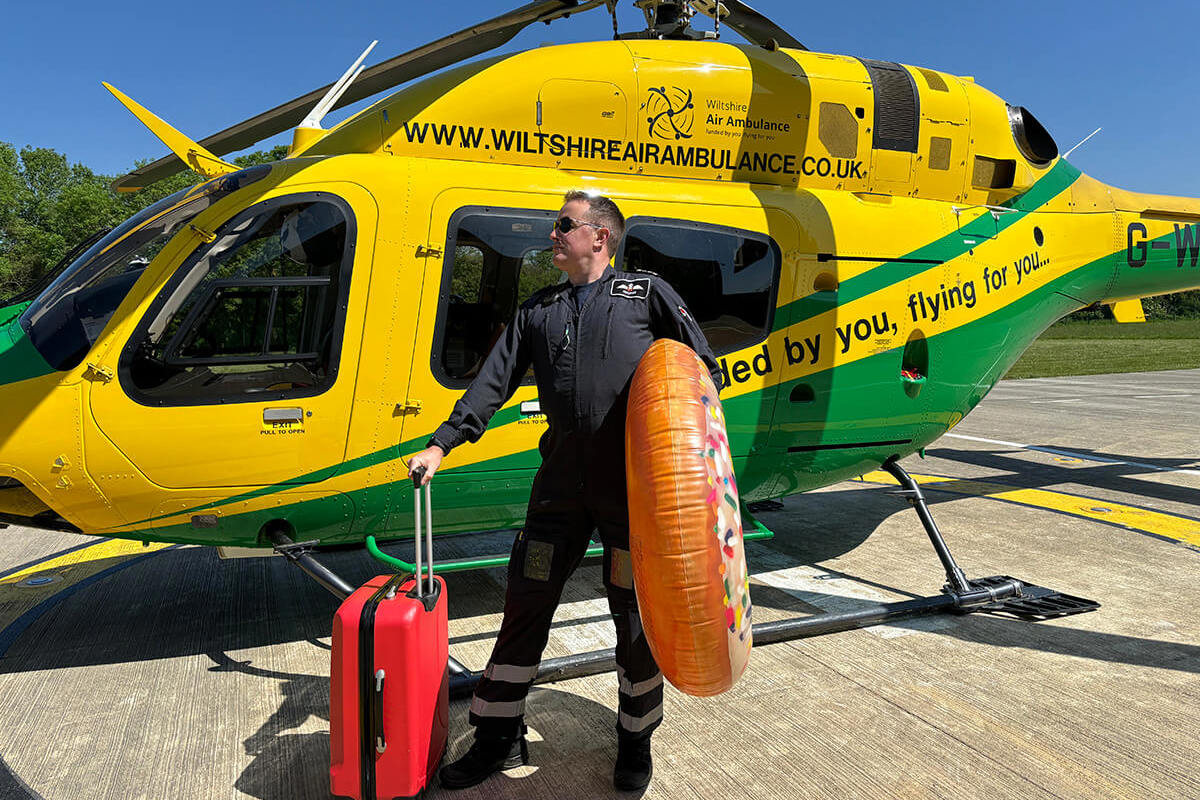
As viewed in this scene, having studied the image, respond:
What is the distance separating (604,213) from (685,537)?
1.11 metres

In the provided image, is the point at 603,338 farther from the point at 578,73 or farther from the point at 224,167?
the point at 224,167

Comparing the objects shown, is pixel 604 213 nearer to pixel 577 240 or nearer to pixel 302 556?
pixel 577 240

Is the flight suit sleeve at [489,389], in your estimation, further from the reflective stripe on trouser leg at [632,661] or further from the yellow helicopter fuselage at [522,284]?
the yellow helicopter fuselage at [522,284]

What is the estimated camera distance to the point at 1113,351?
3028 cm

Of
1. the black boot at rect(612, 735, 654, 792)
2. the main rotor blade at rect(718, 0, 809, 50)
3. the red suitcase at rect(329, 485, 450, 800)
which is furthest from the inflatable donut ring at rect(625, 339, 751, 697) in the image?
the main rotor blade at rect(718, 0, 809, 50)

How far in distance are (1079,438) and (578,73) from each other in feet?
30.3

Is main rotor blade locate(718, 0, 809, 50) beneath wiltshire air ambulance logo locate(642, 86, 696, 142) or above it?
above

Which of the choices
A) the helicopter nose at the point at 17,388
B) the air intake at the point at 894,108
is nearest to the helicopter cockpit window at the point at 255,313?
the helicopter nose at the point at 17,388

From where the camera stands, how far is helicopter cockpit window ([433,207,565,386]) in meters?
3.80

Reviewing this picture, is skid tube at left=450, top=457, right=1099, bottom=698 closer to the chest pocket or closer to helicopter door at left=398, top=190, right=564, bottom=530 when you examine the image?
helicopter door at left=398, top=190, right=564, bottom=530

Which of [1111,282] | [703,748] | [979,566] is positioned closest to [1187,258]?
[1111,282]

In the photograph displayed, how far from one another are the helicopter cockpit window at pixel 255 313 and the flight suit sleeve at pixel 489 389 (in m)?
1.19

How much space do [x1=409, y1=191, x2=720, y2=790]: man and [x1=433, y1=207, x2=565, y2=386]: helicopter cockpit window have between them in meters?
1.11

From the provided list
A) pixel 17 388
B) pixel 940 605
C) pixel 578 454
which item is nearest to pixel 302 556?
pixel 17 388
